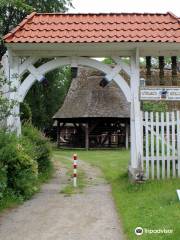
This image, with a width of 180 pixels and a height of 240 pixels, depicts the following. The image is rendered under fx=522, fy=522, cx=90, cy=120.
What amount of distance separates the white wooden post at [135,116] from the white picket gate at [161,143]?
0.19 metres

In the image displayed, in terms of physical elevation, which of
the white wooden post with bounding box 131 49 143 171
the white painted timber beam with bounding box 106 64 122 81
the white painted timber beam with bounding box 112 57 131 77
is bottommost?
the white wooden post with bounding box 131 49 143 171

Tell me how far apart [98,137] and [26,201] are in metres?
27.7

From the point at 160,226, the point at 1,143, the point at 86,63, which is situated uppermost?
the point at 86,63

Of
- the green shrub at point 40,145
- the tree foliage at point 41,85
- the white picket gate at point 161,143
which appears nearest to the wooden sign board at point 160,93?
the white picket gate at point 161,143

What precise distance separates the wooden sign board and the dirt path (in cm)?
286

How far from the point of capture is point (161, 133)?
46.8ft

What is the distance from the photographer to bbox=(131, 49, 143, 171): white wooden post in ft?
47.1

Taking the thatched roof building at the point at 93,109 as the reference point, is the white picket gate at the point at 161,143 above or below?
below

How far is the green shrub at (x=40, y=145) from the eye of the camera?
16.8m

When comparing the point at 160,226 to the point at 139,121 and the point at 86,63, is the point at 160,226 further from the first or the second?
the point at 86,63

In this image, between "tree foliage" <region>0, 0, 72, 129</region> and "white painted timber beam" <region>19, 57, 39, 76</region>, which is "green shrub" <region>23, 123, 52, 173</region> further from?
"tree foliage" <region>0, 0, 72, 129</region>

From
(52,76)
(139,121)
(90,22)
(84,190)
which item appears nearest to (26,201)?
(84,190)

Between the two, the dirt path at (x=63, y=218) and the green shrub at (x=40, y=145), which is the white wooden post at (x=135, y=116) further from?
the green shrub at (x=40, y=145)

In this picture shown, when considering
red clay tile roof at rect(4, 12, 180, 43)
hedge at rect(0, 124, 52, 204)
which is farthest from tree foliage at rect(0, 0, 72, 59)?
hedge at rect(0, 124, 52, 204)
